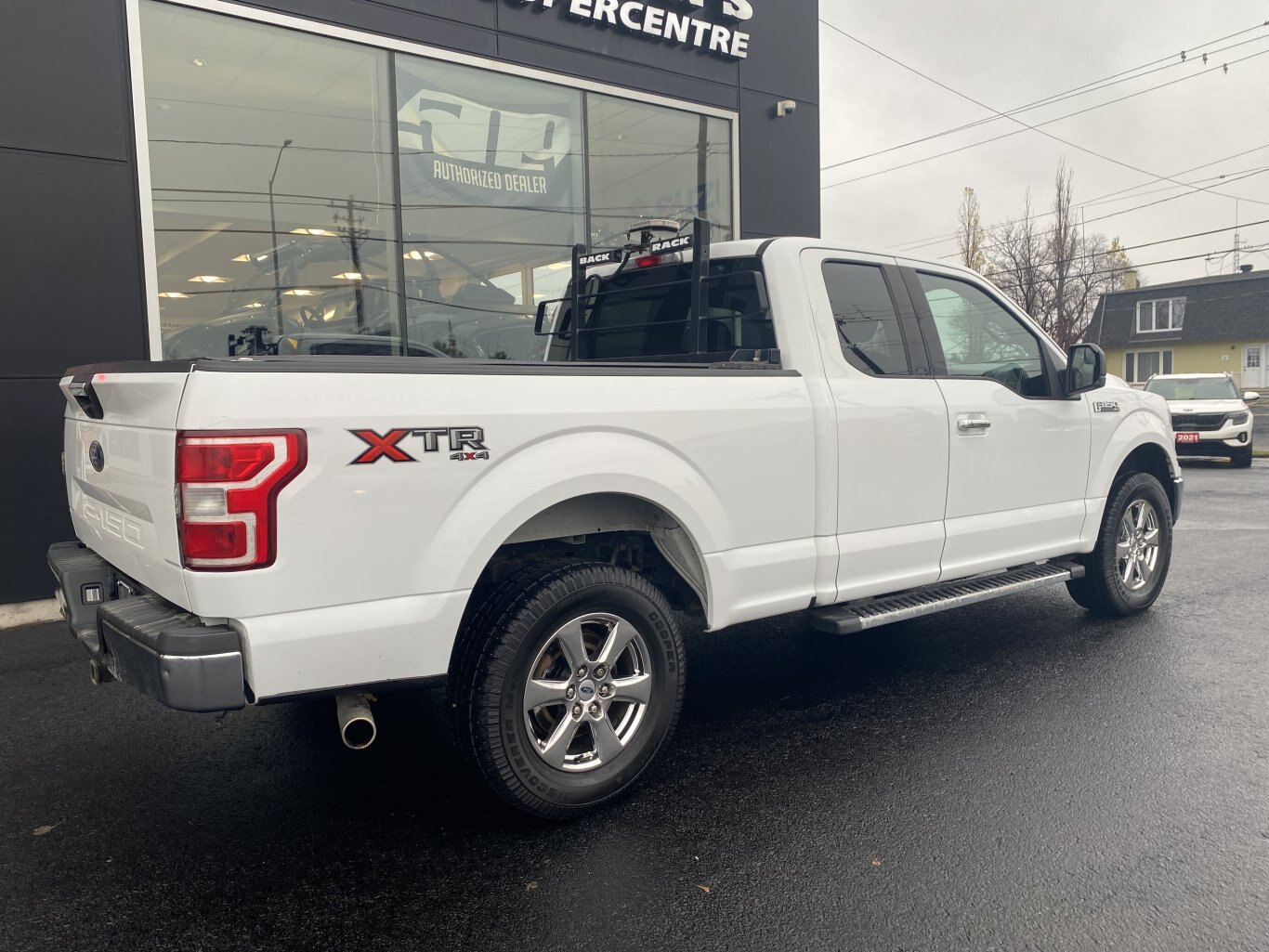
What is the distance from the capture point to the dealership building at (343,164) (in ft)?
19.7

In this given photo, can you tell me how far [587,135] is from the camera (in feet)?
29.4

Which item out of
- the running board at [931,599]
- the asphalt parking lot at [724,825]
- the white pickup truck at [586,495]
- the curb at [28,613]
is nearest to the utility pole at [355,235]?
the curb at [28,613]

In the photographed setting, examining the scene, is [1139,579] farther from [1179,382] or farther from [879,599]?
[1179,382]

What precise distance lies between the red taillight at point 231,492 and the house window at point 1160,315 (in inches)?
2058

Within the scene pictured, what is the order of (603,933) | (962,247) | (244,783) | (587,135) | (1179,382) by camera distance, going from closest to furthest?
(603,933) → (244,783) → (587,135) → (1179,382) → (962,247)

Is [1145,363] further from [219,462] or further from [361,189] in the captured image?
[219,462]

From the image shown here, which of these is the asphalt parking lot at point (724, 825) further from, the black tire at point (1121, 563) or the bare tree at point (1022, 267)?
the bare tree at point (1022, 267)

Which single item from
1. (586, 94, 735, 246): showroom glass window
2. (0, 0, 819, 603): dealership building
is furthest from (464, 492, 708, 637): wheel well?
(586, 94, 735, 246): showroom glass window

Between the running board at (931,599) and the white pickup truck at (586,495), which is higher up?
the white pickup truck at (586,495)

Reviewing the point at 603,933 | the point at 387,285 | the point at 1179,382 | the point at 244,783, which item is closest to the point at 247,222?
the point at 387,285

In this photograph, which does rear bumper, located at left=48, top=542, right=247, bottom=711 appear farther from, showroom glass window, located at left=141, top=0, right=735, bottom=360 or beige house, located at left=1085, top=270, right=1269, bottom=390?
beige house, located at left=1085, top=270, right=1269, bottom=390

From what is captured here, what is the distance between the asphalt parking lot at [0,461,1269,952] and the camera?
2.52 metres

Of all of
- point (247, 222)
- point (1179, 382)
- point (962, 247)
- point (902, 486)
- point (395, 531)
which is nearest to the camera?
point (395, 531)

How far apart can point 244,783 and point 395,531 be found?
145 centimetres
